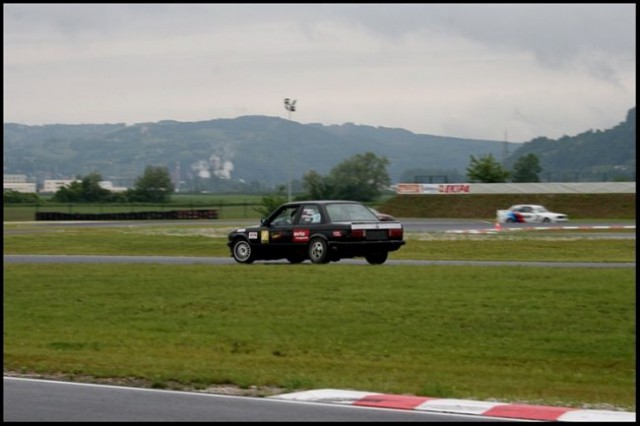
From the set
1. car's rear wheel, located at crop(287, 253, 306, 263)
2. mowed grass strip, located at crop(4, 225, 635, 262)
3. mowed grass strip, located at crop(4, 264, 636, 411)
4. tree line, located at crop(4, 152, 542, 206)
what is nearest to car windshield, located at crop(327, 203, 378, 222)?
car's rear wheel, located at crop(287, 253, 306, 263)

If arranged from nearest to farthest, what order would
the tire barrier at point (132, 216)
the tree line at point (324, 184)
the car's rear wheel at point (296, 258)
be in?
the car's rear wheel at point (296, 258)
the tire barrier at point (132, 216)
the tree line at point (324, 184)

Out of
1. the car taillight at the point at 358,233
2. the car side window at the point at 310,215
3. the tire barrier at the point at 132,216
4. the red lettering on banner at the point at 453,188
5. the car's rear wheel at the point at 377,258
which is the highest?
the red lettering on banner at the point at 453,188

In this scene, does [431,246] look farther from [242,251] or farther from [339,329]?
[339,329]

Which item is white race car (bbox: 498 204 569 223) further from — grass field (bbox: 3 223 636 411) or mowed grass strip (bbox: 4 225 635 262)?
grass field (bbox: 3 223 636 411)

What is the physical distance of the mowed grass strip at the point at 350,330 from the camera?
41.9 feet

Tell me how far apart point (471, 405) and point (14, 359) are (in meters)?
6.15

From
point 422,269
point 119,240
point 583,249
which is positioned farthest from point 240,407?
point 119,240

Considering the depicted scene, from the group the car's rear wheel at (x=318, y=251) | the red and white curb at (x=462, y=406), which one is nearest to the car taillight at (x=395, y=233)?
the car's rear wheel at (x=318, y=251)

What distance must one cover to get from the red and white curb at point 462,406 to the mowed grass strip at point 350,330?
521mm

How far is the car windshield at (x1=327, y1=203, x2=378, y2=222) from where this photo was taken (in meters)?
26.6

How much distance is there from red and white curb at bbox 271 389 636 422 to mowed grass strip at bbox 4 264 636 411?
1.71 ft

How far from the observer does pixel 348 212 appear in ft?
87.9

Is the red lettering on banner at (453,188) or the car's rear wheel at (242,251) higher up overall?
the red lettering on banner at (453,188)

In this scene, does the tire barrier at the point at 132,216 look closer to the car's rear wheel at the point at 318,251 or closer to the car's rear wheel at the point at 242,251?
the car's rear wheel at the point at 242,251
